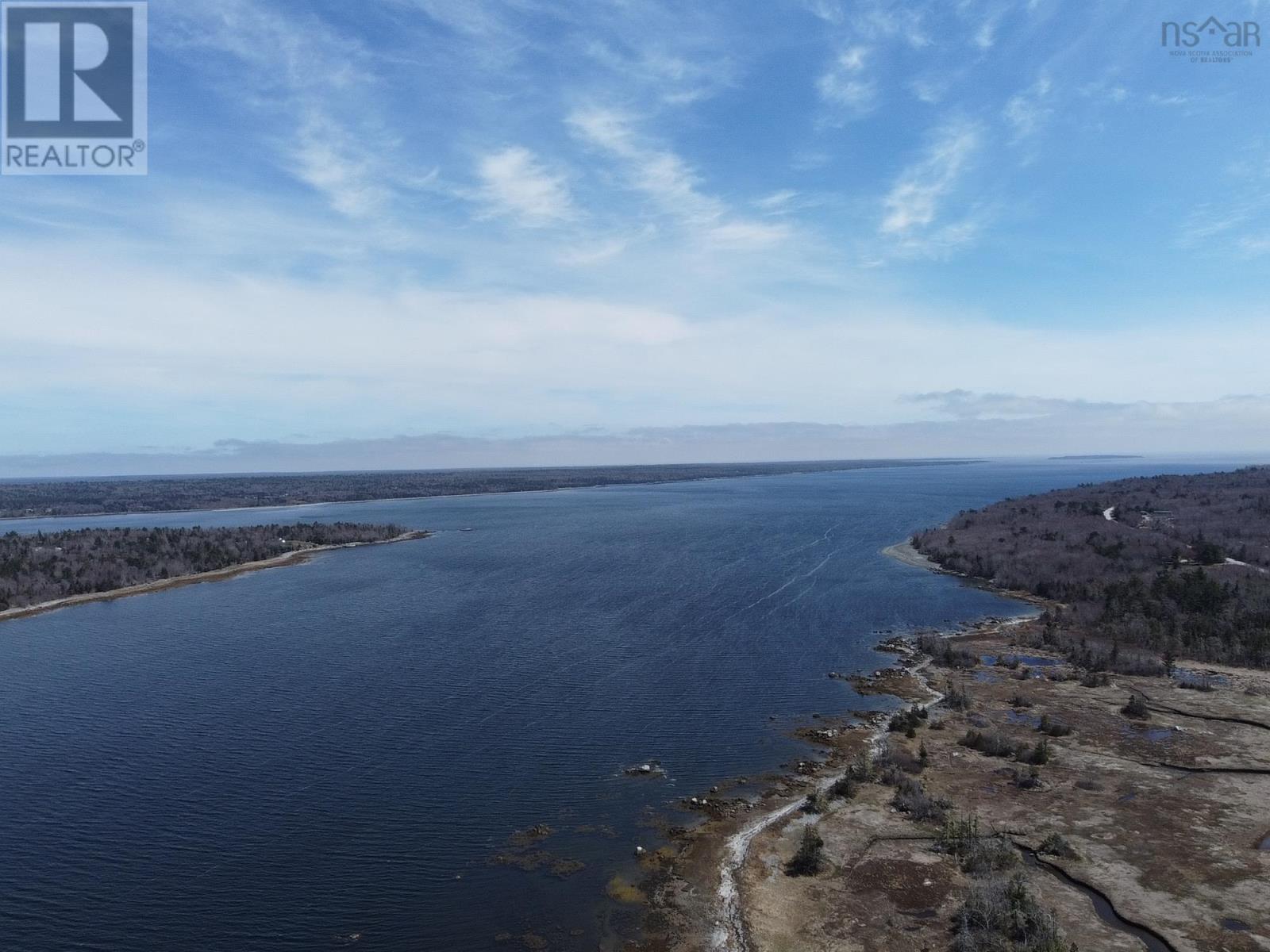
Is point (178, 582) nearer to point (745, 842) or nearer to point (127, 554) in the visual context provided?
point (127, 554)

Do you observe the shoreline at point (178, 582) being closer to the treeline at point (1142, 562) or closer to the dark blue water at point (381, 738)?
the dark blue water at point (381, 738)

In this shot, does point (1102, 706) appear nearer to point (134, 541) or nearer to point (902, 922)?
point (902, 922)

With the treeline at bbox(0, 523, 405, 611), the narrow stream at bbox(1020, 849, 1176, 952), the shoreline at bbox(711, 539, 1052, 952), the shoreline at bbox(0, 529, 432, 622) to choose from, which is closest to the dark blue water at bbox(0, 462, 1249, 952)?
the shoreline at bbox(711, 539, 1052, 952)

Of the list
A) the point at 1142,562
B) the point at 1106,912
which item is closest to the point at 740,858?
the point at 1106,912

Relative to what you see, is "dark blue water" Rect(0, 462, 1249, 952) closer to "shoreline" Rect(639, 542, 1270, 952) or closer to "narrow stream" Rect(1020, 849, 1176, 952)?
"shoreline" Rect(639, 542, 1270, 952)

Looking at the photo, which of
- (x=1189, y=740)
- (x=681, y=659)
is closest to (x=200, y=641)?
(x=681, y=659)

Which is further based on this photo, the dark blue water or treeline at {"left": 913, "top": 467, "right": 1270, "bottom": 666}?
treeline at {"left": 913, "top": 467, "right": 1270, "bottom": 666}
